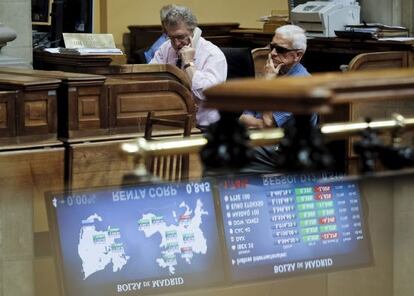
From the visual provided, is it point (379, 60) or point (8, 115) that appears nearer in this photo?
point (8, 115)

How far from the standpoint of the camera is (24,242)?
17.9 ft

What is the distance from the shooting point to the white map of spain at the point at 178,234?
5426mm

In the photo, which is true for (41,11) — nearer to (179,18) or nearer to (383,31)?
(179,18)

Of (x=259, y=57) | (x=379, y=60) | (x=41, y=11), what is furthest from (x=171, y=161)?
(x=41, y=11)

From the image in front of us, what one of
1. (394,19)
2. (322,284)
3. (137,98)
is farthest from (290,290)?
(394,19)

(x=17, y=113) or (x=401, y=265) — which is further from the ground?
(x=17, y=113)

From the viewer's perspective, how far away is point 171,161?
5.70 m

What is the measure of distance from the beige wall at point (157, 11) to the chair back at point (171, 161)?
4.88 m

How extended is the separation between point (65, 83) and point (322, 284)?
1.62 meters

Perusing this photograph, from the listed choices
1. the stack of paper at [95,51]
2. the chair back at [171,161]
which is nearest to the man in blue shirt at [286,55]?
the chair back at [171,161]

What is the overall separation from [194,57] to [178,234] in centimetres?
144

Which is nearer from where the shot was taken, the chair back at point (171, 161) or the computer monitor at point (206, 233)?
the computer monitor at point (206, 233)

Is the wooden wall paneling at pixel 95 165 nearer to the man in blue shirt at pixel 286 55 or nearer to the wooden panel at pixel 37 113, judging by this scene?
the wooden panel at pixel 37 113

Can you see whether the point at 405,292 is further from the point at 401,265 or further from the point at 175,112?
the point at 175,112
